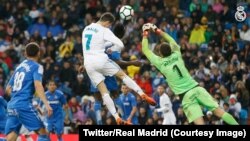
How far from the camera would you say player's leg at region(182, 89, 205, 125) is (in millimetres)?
18703

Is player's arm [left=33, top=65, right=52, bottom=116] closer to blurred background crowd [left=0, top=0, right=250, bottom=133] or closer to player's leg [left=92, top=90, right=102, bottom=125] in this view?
blurred background crowd [left=0, top=0, right=250, bottom=133]

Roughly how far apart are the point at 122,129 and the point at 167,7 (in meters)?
18.3

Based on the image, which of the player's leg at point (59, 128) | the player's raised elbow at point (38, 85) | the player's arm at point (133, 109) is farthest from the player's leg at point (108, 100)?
the player's arm at point (133, 109)

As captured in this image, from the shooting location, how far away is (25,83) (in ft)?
54.9

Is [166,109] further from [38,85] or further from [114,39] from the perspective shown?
[38,85]

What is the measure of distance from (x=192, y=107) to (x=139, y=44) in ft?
40.3

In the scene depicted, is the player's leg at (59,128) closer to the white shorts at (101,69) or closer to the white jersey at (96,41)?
the white shorts at (101,69)

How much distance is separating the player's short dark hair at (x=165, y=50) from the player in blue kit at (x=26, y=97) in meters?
3.19

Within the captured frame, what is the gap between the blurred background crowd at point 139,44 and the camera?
92.9 feet

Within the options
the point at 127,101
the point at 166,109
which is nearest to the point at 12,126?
the point at 127,101

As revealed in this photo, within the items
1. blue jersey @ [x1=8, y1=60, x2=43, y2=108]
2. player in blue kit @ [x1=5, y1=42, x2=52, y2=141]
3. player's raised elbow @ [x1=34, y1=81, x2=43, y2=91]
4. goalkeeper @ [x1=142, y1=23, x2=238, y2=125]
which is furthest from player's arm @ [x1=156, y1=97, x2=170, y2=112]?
player's raised elbow @ [x1=34, y1=81, x2=43, y2=91]

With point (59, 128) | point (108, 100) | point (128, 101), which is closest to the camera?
point (108, 100)

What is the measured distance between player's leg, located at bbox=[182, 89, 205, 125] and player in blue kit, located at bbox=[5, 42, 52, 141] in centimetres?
347

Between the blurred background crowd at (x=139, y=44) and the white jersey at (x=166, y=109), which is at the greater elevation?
the blurred background crowd at (x=139, y=44)
